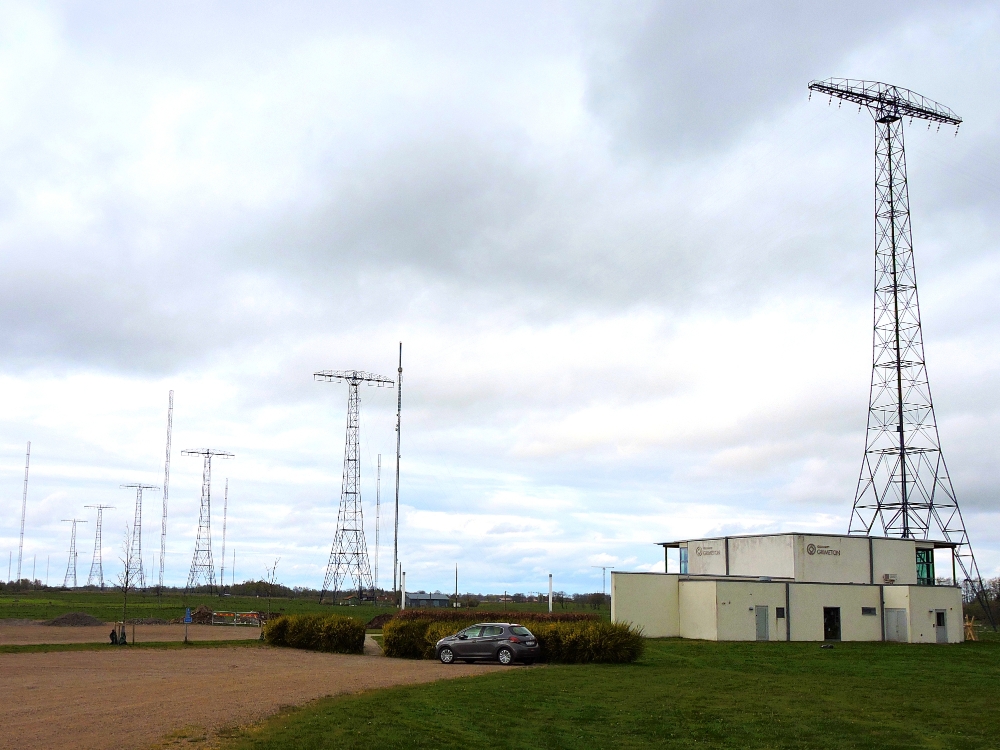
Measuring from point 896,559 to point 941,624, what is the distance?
5434 mm

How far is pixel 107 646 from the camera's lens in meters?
38.5

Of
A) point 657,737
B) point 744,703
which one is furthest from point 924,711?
point 657,737

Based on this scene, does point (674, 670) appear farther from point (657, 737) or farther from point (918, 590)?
point (918, 590)

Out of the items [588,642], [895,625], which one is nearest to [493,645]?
[588,642]

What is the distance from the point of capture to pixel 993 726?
60.7 feet

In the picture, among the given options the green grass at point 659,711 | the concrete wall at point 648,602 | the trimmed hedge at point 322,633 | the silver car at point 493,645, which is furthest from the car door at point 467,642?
the concrete wall at point 648,602

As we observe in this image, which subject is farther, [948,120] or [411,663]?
[948,120]

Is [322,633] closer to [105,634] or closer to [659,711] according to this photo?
[105,634]

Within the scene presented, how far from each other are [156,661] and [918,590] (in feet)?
129

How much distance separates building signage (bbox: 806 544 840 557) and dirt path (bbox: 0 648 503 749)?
27471 mm

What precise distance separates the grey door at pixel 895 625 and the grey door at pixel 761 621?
27.3ft

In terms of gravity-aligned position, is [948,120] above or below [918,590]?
above

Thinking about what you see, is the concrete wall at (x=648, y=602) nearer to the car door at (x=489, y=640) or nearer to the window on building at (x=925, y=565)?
the car door at (x=489, y=640)

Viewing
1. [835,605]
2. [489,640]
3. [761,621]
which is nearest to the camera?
[489,640]
